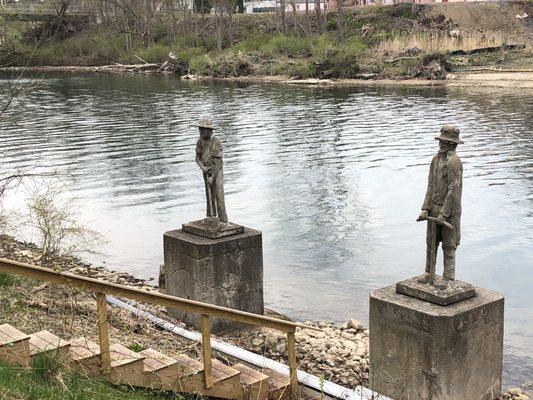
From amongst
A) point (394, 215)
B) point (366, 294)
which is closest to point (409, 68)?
point (394, 215)

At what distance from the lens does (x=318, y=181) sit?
23.7m

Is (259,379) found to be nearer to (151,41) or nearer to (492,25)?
(492,25)

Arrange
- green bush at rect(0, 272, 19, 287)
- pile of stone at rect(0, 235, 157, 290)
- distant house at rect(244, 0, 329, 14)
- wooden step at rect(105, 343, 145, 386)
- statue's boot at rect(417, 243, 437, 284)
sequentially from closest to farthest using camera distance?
1. wooden step at rect(105, 343, 145, 386)
2. statue's boot at rect(417, 243, 437, 284)
3. green bush at rect(0, 272, 19, 287)
4. pile of stone at rect(0, 235, 157, 290)
5. distant house at rect(244, 0, 329, 14)

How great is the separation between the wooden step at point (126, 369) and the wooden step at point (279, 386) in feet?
4.96

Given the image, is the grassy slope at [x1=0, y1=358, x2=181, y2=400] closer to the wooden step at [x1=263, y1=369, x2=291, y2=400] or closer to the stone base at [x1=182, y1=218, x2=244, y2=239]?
the wooden step at [x1=263, y1=369, x2=291, y2=400]

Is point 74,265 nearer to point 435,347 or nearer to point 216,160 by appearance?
point 216,160

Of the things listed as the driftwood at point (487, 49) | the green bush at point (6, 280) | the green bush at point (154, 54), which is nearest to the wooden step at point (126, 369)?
the green bush at point (6, 280)

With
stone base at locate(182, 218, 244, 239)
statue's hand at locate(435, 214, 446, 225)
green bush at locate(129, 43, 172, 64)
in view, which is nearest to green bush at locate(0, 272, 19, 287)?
stone base at locate(182, 218, 244, 239)

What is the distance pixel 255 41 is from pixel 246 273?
63.5 meters

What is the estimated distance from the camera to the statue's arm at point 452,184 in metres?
8.63

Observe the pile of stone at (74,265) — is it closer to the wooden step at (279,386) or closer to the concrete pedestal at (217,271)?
the concrete pedestal at (217,271)

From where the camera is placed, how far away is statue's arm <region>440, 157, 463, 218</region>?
863 cm

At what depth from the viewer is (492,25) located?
241 feet

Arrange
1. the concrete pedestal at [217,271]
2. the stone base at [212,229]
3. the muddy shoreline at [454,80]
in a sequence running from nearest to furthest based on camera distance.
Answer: the concrete pedestal at [217,271], the stone base at [212,229], the muddy shoreline at [454,80]
